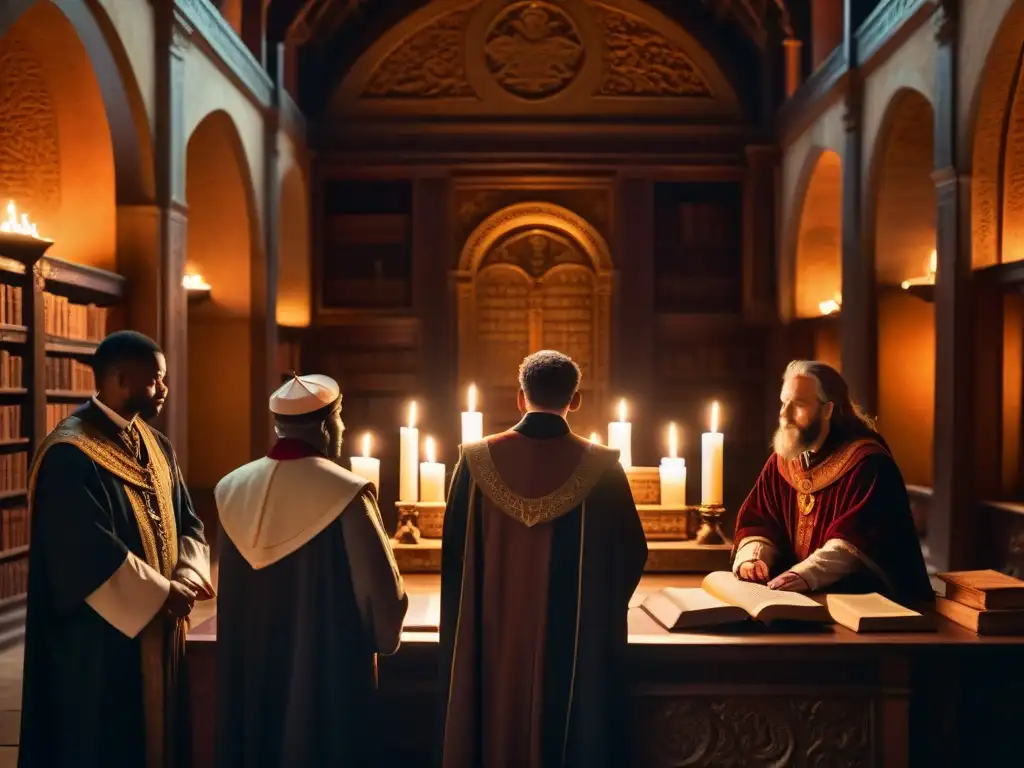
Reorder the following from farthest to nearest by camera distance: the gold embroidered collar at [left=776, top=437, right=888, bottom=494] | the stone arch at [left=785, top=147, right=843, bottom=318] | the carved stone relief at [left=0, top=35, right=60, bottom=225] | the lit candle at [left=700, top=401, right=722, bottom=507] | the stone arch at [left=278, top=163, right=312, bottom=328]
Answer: the stone arch at [left=278, top=163, right=312, bottom=328], the stone arch at [left=785, top=147, right=843, bottom=318], the carved stone relief at [left=0, top=35, right=60, bottom=225], the lit candle at [left=700, top=401, right=722, bottom=507], the gold embroidered collar at [left=776, top=437, right=888, bottom=494]

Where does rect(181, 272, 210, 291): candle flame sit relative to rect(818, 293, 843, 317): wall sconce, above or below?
above

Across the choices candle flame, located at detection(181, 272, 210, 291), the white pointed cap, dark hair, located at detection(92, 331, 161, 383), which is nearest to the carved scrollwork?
the white pointed cap

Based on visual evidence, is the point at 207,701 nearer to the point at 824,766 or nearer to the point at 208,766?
the point at 208,766

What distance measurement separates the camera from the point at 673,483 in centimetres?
436

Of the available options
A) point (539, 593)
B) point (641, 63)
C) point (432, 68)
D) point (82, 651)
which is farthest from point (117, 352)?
point (641, 63)

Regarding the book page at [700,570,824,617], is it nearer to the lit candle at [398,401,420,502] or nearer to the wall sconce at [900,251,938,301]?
the lit candle at [398,401,420,502]

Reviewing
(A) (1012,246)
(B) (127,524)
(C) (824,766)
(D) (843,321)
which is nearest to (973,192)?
(A) (1012,246)

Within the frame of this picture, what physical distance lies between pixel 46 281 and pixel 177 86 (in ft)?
5.19

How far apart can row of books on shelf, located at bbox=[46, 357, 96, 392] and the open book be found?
393 cm

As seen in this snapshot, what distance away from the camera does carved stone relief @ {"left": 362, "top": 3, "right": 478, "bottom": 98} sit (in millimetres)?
11039

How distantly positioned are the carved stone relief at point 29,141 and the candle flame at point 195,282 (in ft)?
7.35

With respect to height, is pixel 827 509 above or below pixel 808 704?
above

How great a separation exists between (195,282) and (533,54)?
423cm

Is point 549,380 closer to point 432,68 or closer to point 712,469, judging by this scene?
point 712,469
